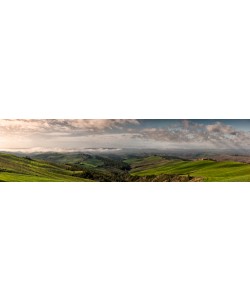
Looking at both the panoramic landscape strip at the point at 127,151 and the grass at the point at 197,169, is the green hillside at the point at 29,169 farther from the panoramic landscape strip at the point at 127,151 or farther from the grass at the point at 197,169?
the grass at the point at 197,169

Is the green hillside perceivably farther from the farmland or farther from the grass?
the grass

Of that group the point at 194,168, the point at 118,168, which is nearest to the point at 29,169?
the point at 118,168

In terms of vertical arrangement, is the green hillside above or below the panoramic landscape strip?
below

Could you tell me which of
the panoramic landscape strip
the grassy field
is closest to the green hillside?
the panoramic landscape strip

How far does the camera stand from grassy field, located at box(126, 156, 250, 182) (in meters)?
7.35

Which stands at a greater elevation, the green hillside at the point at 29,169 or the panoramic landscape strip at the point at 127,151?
the panoramic landscape strip at the point at 127,151

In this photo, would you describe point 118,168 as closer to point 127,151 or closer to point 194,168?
point 127,151

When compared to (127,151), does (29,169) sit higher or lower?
lower

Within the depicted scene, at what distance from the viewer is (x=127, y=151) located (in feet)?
24.2

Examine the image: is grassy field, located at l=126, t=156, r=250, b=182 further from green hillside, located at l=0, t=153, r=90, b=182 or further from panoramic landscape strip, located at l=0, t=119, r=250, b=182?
green hillside, located at l=0, t=153, r=90, b=182

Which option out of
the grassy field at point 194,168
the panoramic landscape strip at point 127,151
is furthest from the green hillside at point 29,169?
the grassy field at point 194,168

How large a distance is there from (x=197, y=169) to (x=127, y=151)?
82cm

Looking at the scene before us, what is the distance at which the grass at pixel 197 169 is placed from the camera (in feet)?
24.1
